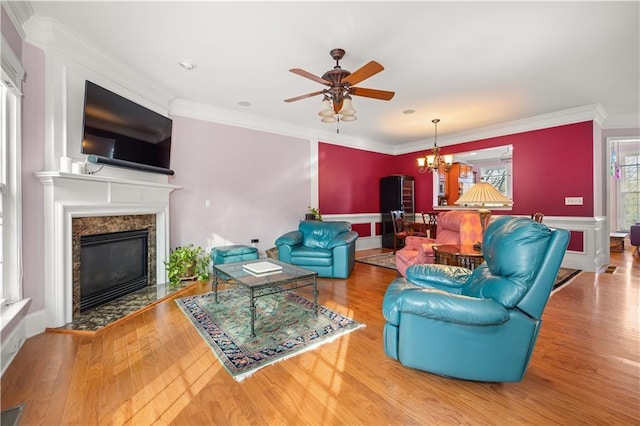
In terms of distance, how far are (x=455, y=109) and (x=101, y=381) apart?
5445mm

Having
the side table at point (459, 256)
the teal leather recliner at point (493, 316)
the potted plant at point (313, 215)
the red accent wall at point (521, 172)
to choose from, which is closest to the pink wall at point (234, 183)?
the potted plant at point (313, 215)

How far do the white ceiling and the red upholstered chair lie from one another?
1.78 m

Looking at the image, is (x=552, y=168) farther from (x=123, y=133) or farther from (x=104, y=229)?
(x=104, y=229)

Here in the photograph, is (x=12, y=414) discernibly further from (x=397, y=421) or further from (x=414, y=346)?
(x=414, y=346)

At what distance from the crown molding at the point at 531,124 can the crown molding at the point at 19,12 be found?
6705 millimetres

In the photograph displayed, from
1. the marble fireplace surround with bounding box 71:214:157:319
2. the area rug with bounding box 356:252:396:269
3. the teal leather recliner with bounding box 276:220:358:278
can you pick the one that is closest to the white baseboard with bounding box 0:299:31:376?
the marble fireplace surround with bounding box 71:214:157:319

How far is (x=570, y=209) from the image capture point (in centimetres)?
490

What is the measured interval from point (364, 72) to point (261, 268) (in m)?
2.14

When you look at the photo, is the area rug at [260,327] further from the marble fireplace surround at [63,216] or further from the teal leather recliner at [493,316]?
the marble fireplace surround at [63,216]

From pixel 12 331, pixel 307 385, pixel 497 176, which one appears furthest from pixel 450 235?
pixel 497 176

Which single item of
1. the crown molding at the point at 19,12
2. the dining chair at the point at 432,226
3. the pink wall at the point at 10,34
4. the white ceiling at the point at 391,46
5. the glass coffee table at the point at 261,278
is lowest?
the glass coffee table at the point at 261,278

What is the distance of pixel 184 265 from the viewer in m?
3.91

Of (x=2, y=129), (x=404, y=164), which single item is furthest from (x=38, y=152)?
(x=404, y=164)

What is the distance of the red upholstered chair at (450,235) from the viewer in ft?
11.9
